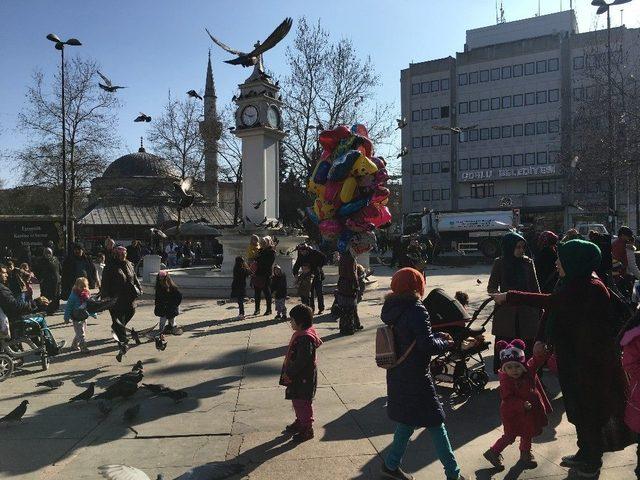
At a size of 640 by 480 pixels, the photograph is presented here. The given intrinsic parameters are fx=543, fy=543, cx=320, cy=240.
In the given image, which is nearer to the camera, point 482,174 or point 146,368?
point 146,368

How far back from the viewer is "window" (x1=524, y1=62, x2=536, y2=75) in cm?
5659

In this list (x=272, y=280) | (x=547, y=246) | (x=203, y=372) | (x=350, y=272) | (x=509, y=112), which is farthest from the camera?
(x=509, y=112)

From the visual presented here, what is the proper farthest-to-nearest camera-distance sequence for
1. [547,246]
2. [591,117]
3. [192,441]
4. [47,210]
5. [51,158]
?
[47,210] → [51,158] → [591,117] → [547,246] → [192,441]

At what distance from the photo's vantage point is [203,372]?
23.7 feet

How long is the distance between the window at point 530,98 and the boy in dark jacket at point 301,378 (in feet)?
191

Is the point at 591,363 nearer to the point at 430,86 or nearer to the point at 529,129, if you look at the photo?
the point at 529,129

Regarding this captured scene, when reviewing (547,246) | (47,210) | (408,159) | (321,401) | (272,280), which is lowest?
(321,401)

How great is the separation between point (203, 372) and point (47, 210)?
5099 cm

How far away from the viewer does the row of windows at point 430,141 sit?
61.4 m

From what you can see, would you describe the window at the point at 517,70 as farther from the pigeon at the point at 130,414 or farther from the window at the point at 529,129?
the pigeon at the point at 130,414

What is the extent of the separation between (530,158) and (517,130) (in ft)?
10.9

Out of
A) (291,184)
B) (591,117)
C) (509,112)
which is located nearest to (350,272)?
(591,117)

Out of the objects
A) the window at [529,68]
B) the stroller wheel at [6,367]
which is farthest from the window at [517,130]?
the stroller wheel at [6,367]

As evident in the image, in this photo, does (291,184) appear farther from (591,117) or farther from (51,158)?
(591,117)
